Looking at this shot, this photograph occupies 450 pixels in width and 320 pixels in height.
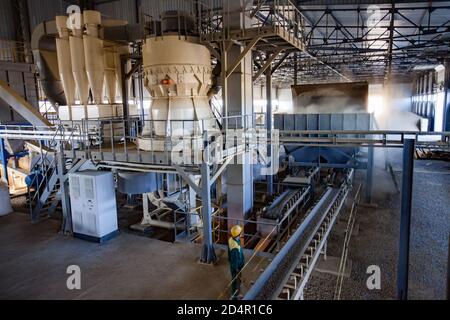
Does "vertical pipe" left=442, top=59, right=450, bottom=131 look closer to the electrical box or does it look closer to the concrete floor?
the concrete floor

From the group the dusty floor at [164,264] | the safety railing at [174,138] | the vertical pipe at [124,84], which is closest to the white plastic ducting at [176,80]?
the safety railing at [174,138]

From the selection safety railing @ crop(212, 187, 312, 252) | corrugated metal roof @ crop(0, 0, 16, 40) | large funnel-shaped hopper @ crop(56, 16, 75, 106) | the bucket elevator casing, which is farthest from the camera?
corrugated metal roof @ crop(0, 0, 16, 40)

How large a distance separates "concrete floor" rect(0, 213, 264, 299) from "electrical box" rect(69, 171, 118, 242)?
0.32m

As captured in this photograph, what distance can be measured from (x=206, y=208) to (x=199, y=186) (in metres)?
0.99

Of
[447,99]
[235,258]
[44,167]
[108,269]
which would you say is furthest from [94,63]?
[447,99]

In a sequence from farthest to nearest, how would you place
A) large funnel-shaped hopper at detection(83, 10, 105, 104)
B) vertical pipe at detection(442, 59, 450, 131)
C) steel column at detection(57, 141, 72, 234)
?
vertical pipe at detection(442, 59, 450, 131), large funnel-shaped hopper at detection(83, 10, 105, 104), steel column at detection(57, 141, 72, 234)

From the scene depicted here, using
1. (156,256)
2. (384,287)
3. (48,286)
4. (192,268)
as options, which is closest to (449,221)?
(384,287)

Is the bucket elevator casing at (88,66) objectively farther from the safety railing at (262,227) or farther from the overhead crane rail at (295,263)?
the overhead crane rail at (295,263)

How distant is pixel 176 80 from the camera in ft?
33.4

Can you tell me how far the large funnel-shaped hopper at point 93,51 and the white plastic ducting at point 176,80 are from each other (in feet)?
9.47

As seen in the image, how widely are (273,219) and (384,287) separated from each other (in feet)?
14.2

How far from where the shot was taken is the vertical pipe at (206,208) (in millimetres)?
8406

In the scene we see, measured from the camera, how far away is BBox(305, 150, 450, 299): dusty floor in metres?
7.54

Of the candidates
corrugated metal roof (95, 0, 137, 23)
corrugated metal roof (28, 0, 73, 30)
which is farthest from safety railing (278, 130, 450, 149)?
corrugated metal roof (28, 0, 73, 30)
